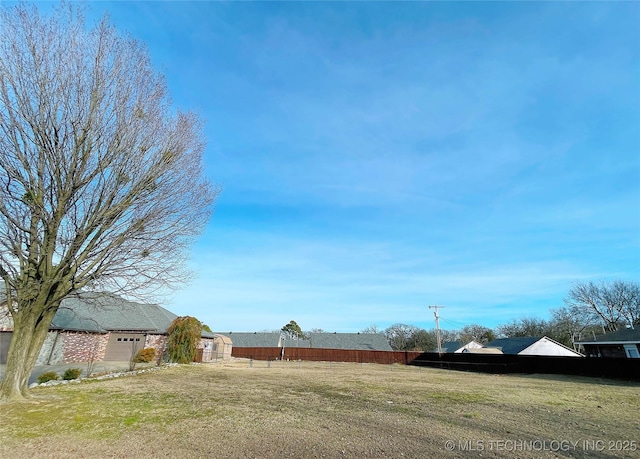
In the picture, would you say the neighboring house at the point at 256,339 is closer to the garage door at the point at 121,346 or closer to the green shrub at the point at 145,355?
the garage door at the point at 121,346

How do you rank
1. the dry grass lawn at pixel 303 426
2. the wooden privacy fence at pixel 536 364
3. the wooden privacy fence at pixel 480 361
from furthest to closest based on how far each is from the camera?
the wooden privacy fence at pixel 480 361 < the wooden privacy fence at pixel 536 364 < the dry grass lawn at pixel 303 426

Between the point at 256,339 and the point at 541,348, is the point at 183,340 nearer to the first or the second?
the point at 256,339

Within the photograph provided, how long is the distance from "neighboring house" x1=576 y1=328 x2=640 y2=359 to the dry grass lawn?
20.9 metres

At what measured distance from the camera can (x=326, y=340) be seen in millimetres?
50469

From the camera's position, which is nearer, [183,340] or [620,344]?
[183,340]

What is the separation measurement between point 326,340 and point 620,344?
35.2 metres

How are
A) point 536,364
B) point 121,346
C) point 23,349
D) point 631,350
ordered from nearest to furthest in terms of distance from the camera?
point 23,349, point 121,346, point 631,350, point 536,364

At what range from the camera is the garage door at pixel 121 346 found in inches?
903

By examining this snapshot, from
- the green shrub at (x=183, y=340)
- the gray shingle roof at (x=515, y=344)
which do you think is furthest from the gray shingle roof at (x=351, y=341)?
the green shrub at (x=183, y=340)

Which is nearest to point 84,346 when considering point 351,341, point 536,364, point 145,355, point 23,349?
point 145,355

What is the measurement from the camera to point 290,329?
216 feet

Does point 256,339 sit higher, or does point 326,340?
point 326,340

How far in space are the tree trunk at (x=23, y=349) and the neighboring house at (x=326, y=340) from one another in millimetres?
42180

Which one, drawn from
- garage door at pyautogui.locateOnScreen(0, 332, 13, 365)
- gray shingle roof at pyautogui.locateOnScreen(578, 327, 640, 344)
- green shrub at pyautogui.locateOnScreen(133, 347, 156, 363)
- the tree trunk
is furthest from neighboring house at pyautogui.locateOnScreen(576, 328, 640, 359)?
garage door at pyautogui.locateOnScreen(0, 332, 13, 365)
